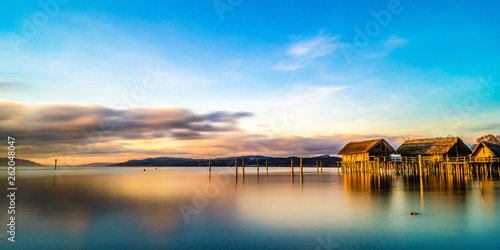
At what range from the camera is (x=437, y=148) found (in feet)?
163

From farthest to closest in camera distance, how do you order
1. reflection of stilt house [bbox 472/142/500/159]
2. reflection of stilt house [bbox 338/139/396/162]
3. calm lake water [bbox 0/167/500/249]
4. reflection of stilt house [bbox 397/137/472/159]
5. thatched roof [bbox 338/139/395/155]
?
1. thatched roof [bbox 338/139/395/155]
2. reflection of stilt house [bbox 338/139/396/162]
3. reflection of stilt house [bbox 397/137/472/159]
4. reflection of stilt house [bbox 472/142/500/159]
5. calm lake water [bbox 0/167/500/249]

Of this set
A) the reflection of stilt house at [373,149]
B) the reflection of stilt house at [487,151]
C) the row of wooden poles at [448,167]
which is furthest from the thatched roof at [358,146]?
the reflection of stilt house at [487,151]

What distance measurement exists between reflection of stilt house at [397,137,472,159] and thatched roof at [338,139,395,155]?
4.23 meters

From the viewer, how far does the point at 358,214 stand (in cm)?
1642

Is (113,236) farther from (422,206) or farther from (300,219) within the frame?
(422,206)

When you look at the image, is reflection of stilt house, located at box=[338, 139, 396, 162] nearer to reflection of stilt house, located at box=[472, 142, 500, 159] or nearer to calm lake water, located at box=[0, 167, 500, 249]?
reflection of stilt house, located at box=[472, 142, 500, 159]

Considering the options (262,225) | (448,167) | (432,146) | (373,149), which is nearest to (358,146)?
(373,149)

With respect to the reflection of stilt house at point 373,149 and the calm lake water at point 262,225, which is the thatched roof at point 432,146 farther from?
the calm lake water at point 262,225

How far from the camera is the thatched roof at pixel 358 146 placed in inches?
2066

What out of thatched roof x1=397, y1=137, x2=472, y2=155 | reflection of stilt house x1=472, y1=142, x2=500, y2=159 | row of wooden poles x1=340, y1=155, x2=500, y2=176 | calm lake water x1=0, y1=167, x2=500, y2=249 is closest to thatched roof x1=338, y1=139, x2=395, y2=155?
row of wooden poles x1=340, y1=155, x2=500, y2=176

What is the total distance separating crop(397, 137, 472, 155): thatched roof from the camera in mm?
48250

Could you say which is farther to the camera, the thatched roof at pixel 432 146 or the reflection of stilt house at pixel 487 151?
the thatched roof at pixel 432 146

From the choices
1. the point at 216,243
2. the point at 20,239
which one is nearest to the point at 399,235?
the point at 216,243

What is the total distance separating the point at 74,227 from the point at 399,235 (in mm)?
13532
